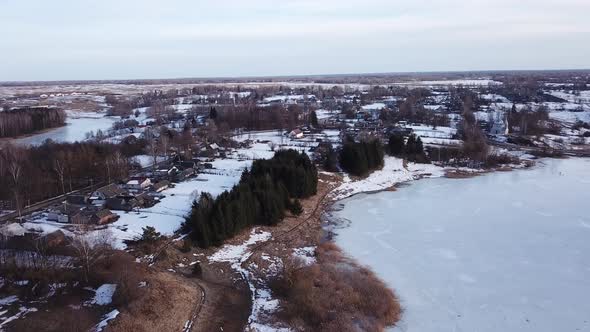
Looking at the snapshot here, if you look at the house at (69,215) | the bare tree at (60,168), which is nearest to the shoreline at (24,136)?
the bare tree at (60,168)

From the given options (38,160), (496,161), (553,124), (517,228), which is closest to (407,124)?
(553,124)

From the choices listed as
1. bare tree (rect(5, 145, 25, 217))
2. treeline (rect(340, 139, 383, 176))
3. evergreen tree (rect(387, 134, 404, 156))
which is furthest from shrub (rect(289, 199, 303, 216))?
evergreen tree (rect(387, 134, 404, 156))

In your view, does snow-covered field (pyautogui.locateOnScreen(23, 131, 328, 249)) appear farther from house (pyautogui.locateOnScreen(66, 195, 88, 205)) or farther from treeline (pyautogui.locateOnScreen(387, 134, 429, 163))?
treeline (pyautogui.locateOnScreen(387, 134, 429, 163))

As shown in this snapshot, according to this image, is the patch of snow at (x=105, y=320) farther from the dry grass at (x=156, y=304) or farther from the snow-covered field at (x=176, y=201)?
the snow-covered field at (x=176, y=201)

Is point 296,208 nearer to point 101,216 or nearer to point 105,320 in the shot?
point 101,216

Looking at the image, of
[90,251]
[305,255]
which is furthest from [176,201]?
[305,255]

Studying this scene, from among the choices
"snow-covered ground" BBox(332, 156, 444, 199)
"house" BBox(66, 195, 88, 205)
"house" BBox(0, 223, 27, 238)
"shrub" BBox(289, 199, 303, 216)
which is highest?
"house" BBox(0, 223, 27, 238)
